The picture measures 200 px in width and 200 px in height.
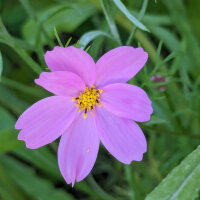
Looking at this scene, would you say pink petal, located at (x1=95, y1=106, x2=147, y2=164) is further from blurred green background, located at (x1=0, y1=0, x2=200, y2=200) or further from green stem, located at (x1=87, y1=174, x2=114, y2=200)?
green stem, located at (x1=87, y1=174, x2=114, y2=200)

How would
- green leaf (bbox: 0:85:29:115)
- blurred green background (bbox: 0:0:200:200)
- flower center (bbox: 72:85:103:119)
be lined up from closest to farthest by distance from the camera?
flower center (bbox: 72:85:103:119) < blurred green background (bbox: 0:0:200:200) < green leaf (bbox: 0:85:29:115)

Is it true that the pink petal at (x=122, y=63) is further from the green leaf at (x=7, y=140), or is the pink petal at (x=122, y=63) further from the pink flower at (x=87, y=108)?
the green leaf at (x=7, y=140)

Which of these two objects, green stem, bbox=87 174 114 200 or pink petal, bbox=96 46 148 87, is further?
green stem, bbox=87 174 114 200

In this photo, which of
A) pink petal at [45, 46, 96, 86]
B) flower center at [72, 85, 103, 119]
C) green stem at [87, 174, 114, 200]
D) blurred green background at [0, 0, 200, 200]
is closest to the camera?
pink petal at [45, 46, 96, 86]

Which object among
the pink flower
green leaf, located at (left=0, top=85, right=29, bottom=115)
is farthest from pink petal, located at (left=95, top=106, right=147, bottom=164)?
green leaf, located at (left=0, top=85, right=29, bottom=115)

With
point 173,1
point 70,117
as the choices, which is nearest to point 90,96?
point 70,117
